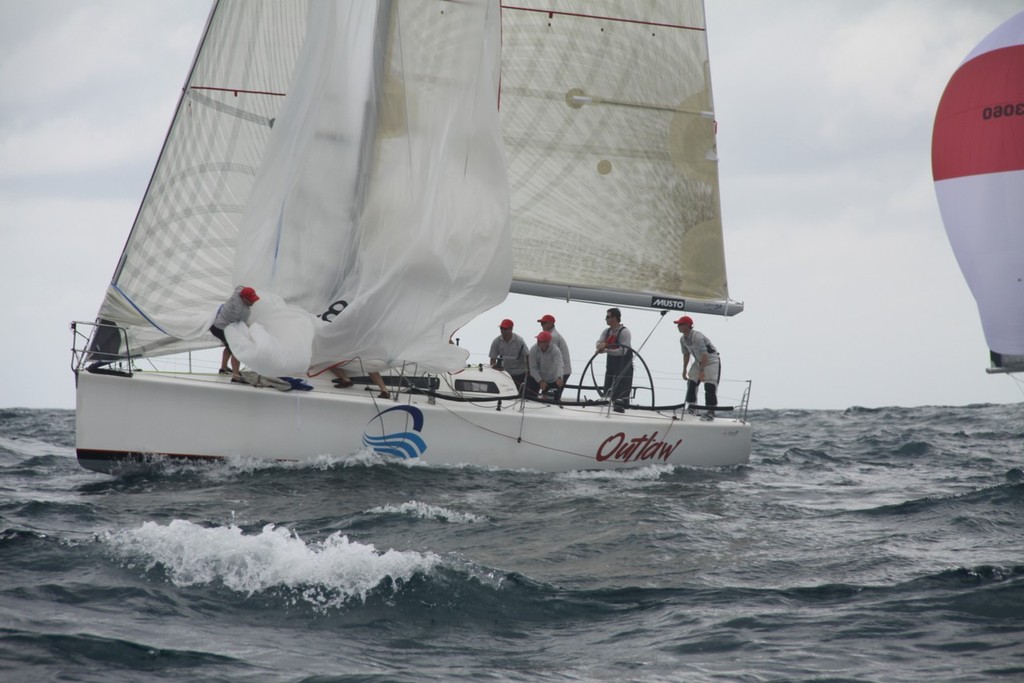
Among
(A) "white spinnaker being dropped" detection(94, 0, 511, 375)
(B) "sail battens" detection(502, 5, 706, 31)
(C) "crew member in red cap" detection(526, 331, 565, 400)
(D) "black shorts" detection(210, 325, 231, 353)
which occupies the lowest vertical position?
(C) "crew member in red cap" detection(526, 331, 565, 400)

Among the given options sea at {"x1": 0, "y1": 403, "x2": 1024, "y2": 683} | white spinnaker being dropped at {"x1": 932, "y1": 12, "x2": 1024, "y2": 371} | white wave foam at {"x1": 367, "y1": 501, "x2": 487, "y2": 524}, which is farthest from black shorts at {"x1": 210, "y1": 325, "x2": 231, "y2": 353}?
white spinnaker being dropped at {"x1": 932, "y1": 12, "x2": 1024, "y2": 371}

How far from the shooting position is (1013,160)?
55.8ft

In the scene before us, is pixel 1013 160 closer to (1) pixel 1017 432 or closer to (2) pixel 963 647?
(1) pixel 1017 432

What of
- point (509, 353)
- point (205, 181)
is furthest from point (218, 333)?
point (509, 353)

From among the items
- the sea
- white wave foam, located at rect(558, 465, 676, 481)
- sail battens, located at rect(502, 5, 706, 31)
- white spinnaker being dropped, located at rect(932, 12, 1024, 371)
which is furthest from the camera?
white spinnaker being dropped, located at rect(932, 12, 1024, 371)

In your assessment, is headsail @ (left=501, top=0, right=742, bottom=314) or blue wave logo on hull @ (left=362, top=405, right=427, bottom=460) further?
headsail @ (left=501, top=0, right=742, bottom=314)

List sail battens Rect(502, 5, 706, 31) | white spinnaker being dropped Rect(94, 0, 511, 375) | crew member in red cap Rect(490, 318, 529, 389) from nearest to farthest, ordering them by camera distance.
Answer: white spinnaker being dropped Rect(94, 0, 511, 375), crew member in red cap Rect(490, 318, 529, 389), sail battens Rect(502, 5, 706, 31)

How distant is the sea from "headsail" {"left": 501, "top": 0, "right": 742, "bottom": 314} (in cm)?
419

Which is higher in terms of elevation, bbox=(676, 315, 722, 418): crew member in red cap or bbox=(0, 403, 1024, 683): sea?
bbox=(676, 315, 722, 418): crew member in red cap

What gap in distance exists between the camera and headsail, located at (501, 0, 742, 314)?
49.1 feet

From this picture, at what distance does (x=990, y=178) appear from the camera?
17.4 metres

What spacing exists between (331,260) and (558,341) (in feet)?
11.2

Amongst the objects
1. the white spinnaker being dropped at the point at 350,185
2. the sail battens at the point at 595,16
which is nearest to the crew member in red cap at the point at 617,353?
the white spinnaker being dropped at the point at 350,185

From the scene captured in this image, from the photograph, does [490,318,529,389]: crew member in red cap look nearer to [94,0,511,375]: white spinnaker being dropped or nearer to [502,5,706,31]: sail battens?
[94,0,511,375]: white spinnaker being dropped
